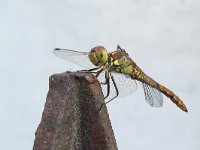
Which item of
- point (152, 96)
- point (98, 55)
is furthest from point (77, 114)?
point (152, 96)

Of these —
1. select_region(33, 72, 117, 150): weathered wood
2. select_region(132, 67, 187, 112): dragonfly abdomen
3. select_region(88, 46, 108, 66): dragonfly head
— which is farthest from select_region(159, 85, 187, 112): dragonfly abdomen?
select_region(33, 72, 117, 150): weathered wood

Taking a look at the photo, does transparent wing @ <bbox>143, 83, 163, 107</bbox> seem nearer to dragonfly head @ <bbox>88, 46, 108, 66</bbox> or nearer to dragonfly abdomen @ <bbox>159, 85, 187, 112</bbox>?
dragonfly abdomen @ <bbox>159, 85, 187, 112</bbox>

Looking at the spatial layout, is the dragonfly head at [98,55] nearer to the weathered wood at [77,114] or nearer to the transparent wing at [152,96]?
the weathered wood at [77,114]

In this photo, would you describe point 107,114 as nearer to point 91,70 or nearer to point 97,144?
point 97,144

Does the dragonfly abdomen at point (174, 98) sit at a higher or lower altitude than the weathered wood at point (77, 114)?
higher

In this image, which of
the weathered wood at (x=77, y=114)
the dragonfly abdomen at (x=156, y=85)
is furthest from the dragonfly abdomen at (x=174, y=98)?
the weathered wood at (x=77, y=114)

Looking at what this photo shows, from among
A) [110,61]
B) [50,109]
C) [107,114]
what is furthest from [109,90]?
[50,109]
